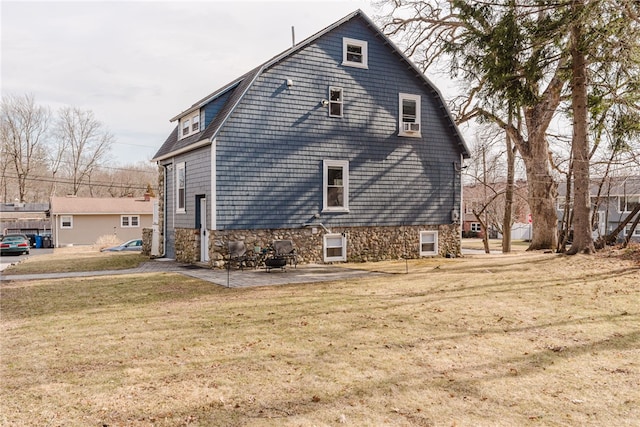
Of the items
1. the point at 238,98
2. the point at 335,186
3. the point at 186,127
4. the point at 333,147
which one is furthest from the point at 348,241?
the point at 186,127

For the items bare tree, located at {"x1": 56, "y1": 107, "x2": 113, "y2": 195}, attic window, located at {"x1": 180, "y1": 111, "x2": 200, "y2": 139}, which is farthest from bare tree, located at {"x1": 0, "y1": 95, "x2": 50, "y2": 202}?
attic window, located at {"x1": 180, "y1": 111, "x2": 200, "y2": 139}

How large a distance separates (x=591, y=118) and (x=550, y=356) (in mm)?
13128

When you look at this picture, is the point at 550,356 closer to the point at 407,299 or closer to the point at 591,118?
the point at 407,299

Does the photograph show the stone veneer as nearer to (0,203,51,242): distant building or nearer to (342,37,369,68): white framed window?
(342,37,369,68): white framed window

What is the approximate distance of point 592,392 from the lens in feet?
15.7

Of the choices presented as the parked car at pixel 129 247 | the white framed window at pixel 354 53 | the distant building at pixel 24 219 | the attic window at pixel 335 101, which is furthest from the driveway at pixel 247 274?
the distant building at pixel 24 219

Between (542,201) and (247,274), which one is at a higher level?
(542,201)

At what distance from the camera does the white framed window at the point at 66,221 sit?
3719cm

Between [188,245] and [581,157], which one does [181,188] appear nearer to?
[188,245]

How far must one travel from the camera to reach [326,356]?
5828 mm

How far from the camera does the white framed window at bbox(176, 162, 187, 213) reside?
664 inches

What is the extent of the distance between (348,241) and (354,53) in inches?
266

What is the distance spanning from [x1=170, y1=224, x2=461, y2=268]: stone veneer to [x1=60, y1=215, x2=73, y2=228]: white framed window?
80.4 feet

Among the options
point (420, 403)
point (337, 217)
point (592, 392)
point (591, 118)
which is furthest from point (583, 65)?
point (420, 403)
